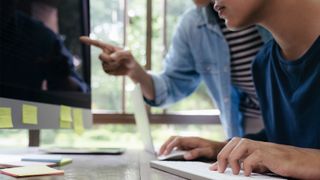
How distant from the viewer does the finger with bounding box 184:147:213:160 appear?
0.95 metres

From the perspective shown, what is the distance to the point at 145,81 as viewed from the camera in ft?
5.39

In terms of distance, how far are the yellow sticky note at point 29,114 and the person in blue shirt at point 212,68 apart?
63cm

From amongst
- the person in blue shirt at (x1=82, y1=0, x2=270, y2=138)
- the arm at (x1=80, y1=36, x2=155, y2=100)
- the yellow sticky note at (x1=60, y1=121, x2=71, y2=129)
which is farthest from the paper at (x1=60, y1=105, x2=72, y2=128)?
the person in blue shirt at (x1=82, y1=0, x2=270, y2=138)

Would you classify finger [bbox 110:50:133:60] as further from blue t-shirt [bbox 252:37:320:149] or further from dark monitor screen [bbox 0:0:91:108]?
blue t-shirt [bbox 252:37:320:149]

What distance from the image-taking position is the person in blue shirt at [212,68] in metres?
1.64

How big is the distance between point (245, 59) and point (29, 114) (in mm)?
1008

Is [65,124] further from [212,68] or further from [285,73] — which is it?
[212,68]

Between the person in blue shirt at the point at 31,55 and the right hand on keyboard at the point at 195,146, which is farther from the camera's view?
the right hand on keyboard at the point at 195,146

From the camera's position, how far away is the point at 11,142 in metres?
2.19

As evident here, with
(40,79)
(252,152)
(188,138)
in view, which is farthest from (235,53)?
(252,152)

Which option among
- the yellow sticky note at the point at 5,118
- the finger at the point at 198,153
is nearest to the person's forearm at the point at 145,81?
the finger at the point at 198,153

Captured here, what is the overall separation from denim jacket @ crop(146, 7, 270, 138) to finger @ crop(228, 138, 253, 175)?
1029 mm

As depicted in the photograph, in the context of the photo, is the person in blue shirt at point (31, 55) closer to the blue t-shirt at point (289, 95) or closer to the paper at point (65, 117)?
the paper at point (65, 117)

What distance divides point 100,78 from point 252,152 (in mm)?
1789
